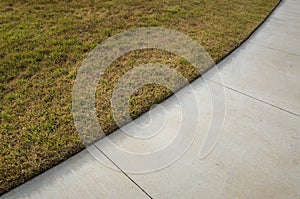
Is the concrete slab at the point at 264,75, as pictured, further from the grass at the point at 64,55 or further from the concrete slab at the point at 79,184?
the concrete slab at the point at 79,184

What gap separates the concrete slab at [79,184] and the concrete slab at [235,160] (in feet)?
0.40

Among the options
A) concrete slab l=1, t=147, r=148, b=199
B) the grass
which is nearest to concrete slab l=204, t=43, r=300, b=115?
the grass

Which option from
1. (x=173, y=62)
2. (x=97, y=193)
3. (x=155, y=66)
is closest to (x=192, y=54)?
(x=173, y=62)

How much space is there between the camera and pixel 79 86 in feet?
10.1

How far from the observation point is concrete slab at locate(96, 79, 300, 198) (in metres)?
2.04

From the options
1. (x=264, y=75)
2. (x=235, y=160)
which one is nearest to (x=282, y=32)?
(x=264, y=75)

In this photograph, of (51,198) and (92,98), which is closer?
(51,198)

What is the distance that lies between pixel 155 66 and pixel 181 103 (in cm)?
84

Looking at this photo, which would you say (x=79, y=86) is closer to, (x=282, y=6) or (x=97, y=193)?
(x=97, y=193)

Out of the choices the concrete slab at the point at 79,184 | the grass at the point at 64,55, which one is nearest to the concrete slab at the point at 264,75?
the grass at the point at 64,55

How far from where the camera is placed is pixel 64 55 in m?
3.69

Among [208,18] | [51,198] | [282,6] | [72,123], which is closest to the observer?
[51,198]

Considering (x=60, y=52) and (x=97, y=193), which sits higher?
(x=60, y=52)

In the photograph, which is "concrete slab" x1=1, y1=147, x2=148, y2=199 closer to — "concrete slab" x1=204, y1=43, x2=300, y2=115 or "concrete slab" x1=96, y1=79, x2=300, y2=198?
"concrete slab" x1=96, y1=79, x2=300, y2=198
